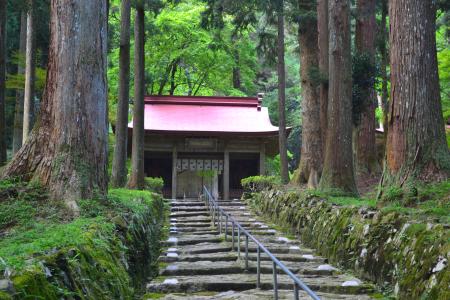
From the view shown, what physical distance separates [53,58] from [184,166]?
44.1ft

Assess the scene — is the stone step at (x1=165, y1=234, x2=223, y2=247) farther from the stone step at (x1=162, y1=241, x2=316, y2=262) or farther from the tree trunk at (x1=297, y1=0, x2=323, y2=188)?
Answer: the tree trunk at (x1=297, y1=0, x2=323, y2=188)

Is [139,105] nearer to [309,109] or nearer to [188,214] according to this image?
[188,214]

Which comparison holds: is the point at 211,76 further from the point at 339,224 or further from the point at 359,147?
the point at 339,224

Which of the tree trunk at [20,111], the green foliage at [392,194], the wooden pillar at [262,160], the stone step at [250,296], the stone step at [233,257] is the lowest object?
the stone step at [250,296]

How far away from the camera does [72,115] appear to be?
19.8 ft

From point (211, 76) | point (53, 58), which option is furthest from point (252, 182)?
point (53, 58)

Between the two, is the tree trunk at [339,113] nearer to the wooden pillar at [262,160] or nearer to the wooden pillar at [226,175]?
the wooden pillar at [226,175]

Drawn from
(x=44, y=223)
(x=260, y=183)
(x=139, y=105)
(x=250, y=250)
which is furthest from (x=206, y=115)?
(x=44, y=223)

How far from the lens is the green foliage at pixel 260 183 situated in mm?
15752

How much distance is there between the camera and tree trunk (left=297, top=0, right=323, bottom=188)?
12.9 meters

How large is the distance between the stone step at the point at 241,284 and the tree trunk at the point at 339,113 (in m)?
2.99

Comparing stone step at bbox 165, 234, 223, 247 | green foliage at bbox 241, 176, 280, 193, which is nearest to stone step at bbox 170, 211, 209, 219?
green foliage at bbox 241, 176, 280, 193

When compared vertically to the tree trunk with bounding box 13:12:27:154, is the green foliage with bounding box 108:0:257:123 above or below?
above

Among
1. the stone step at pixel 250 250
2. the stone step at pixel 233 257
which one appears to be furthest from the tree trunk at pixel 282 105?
Answer: the stone step at pixel 233 257
